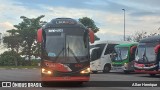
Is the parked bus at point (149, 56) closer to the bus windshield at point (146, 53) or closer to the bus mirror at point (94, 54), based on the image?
the bus windshield at point (146, 53)

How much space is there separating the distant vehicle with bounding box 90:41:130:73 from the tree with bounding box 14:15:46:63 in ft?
133

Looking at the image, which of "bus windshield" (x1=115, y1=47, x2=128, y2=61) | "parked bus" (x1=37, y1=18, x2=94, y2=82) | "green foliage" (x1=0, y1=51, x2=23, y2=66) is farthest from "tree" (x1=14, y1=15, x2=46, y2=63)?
"parked bus" (x1=37, y1=18, x2=94, y2=82)

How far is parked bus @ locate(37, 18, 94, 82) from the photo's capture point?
19906 mm

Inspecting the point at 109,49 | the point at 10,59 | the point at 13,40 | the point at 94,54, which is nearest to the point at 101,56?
the point at 94,54

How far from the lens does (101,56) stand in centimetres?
3778

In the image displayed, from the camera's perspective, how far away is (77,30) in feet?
67.7

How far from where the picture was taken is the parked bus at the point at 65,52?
784 inches

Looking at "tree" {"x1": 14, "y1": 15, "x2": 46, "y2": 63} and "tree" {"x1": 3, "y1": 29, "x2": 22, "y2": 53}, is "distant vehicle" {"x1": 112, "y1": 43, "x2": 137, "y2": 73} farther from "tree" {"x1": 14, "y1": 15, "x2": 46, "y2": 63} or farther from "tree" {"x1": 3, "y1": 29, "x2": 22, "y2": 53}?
"tree" {"x1": 3, "y1": 29, "x2": 22, "y2": 53}

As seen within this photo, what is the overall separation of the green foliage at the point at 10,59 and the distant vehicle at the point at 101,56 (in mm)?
42307

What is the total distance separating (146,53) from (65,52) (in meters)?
11.7

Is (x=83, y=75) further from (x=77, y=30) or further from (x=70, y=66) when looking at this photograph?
(x=77, y=30)

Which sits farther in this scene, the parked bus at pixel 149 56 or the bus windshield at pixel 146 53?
the bus windshield at pixel 146 53

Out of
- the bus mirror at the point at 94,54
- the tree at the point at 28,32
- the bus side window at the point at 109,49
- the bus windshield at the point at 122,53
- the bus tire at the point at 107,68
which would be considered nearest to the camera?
the bus windshield at the point at 122,53

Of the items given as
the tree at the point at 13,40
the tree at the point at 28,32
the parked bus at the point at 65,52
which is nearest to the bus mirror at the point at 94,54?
the parked bus at the point at 65,52
